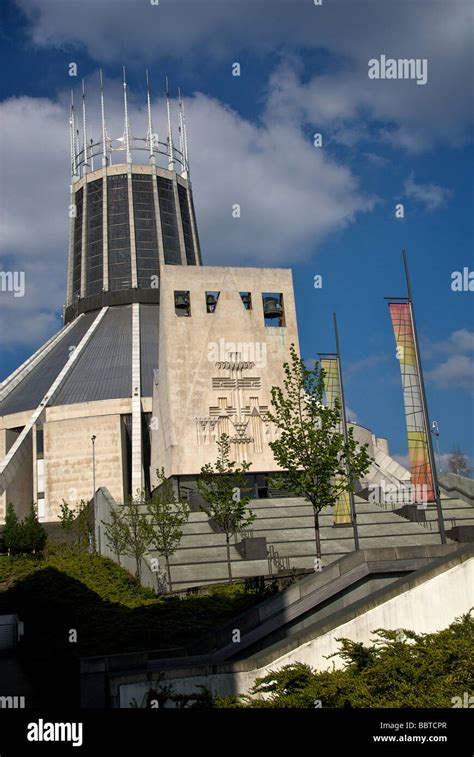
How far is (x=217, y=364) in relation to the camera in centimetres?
4650

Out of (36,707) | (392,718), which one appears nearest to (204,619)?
(36,707)

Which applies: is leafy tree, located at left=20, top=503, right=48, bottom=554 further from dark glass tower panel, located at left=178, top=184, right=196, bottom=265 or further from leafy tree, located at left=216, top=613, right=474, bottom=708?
dark glass tower panel, located at left=178, top=184, right=196, bottom=265

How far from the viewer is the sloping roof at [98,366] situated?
6131 centimetres

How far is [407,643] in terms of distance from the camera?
14.6m

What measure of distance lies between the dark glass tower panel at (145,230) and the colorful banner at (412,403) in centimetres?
5200

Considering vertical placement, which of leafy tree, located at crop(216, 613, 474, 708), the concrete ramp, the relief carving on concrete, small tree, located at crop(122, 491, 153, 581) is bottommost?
leafy tree, located at crop(216, 613, 474, 708)

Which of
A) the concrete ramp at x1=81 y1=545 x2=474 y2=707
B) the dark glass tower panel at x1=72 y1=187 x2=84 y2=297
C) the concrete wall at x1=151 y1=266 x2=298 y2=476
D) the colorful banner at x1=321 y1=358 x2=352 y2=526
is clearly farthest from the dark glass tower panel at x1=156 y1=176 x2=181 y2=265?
the concrete ramp at x1=81 y1=545 x2=474 y2=707

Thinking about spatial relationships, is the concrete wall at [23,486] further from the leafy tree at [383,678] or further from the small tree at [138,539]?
the leafy tree at [383,678]

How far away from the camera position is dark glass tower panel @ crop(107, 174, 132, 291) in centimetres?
7894

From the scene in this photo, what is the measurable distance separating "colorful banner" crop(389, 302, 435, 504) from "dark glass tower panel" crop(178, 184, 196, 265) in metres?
54.1

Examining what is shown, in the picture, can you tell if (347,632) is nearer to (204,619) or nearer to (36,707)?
(36,707)

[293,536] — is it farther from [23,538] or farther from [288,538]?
[23,538]

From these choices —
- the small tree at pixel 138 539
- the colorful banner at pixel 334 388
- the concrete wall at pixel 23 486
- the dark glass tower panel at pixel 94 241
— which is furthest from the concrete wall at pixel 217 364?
the dark glass tower panel at pixel 94 241

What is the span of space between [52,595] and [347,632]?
2022 centimetres
